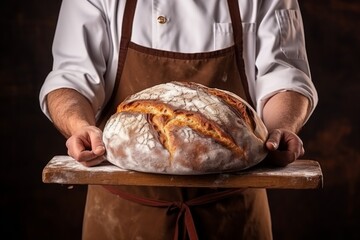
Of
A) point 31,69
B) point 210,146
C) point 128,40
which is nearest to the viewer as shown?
point 210,146

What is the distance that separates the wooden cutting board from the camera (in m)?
1.79

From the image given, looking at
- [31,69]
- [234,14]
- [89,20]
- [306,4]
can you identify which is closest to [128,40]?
[89,20]

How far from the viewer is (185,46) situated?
2.32 metres

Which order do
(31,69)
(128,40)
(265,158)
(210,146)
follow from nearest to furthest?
(210,146) < (265,158) < (128,40) < (31,69)

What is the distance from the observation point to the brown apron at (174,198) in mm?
2215

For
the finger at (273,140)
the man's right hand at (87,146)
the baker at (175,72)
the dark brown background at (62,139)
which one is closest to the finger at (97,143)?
the man's right hand at (87,146)

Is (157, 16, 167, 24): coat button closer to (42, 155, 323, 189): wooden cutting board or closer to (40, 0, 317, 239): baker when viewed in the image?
(40, 0, 317, 239): baker

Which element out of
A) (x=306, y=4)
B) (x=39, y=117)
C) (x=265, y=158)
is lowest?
(x=39, y=117)

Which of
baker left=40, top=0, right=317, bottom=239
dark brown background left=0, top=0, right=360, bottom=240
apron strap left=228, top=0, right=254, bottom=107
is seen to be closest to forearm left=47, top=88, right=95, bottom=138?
baker left=40, top=0, right=317, bottom=239

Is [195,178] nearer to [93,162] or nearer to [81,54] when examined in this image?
[93,162]

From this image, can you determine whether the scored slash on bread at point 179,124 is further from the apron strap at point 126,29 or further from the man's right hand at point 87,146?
the apron strap at point 126,29

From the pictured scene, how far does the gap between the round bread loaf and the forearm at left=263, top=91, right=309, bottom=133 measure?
9.0 inches

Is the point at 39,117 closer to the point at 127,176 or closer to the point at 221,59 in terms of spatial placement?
the point at 221,59

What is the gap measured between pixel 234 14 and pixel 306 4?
121 cm
